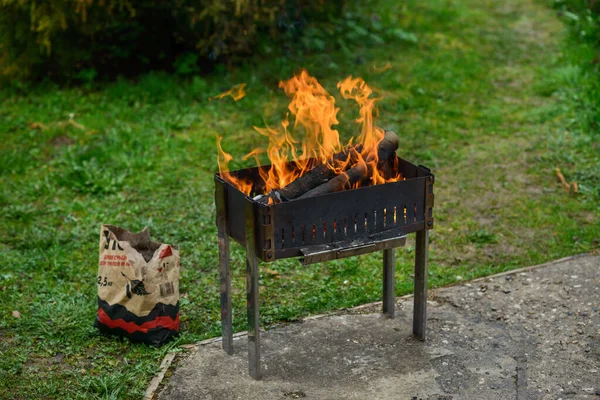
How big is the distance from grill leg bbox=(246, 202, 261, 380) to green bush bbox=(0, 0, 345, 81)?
4732mm

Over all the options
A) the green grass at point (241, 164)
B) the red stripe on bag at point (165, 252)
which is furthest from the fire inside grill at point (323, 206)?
the green grass at point (241, 164)

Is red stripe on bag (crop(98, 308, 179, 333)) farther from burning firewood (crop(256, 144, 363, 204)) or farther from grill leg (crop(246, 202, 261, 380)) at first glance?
burning firewood (crop(256, 144, 363, 204))

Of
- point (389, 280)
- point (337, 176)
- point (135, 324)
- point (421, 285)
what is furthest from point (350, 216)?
point (135, 324)

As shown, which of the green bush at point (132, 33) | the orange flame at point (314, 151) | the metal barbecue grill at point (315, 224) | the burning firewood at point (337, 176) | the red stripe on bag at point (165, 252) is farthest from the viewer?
the green bush at point (132, 33)

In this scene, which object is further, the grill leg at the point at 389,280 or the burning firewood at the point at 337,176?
the grill leg at the point at 389,280

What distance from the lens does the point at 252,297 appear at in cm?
458

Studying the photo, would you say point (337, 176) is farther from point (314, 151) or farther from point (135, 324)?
point (135, 324)

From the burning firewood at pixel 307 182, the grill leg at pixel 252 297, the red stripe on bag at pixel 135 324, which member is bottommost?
the red stripe on bag at pixel 135 324

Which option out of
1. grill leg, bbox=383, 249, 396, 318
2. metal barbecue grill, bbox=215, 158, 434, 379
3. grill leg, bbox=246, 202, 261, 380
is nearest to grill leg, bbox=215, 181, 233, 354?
metal barbecue grill, bbox=215, 158, 434, 379

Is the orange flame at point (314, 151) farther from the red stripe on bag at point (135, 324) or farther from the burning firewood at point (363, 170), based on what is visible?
the red stripe on bag at point (135, 324)

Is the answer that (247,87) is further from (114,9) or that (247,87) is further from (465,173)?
(465,173)

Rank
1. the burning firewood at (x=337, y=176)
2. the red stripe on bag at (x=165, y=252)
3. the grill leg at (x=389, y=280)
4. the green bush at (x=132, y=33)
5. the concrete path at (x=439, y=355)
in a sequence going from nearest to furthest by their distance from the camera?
the concrete path at (x=439, y=355) → the burning firewood at (x=337, y=176) → the red stripe on bag at (x=165, y=252) → the grill leg at (x=389, y=280) → the green bush at (x=132, y=33)

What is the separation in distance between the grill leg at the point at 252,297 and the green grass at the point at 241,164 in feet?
1.96

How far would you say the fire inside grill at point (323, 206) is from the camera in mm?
4445
